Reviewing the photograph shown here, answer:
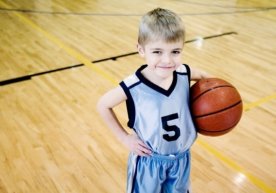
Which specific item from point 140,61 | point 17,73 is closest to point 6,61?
point 17,73

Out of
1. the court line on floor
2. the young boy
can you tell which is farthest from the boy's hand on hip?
the court line on floor

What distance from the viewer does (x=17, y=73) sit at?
407 centimetres

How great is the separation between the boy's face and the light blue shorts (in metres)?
0.47

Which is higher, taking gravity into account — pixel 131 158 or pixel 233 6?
pixel 131 158

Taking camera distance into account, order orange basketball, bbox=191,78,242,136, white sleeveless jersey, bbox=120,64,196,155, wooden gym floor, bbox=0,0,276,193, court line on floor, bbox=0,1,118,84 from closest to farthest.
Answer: white sleeveless jersey, bbox=120,64,196,155, orange basketball, bbox=191,78,242,136, wooden gym floor, bbox=0,0,276,193, court line on floor, bbox=0,1,118,84

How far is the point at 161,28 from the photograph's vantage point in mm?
1421

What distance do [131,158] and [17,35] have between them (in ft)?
14.0

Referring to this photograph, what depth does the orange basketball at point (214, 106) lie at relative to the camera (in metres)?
1.71

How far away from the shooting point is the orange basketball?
5.60 feet

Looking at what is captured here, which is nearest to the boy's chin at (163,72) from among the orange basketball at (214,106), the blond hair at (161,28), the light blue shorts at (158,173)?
the blond hair at (161,28)

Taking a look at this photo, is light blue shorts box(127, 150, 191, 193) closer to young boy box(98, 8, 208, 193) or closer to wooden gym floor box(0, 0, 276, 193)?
young boy box(98, 8, 208, 193)

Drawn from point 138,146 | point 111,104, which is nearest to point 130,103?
point 111,104

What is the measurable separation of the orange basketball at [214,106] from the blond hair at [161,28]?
15.0 inches

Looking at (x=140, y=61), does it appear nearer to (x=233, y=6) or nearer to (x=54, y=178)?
(x=54, y=178)
